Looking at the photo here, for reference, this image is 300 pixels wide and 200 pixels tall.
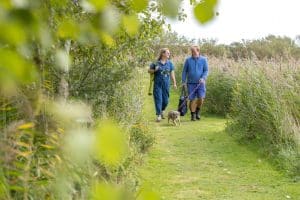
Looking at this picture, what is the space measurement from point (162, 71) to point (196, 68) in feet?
3.62

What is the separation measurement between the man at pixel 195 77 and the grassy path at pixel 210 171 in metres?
2.28

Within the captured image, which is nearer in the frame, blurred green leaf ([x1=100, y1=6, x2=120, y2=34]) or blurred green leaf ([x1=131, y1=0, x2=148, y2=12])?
blurred green leaf ([x1=100, y1=6, x2=120, y2=34])

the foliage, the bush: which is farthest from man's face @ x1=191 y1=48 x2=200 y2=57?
the foliage

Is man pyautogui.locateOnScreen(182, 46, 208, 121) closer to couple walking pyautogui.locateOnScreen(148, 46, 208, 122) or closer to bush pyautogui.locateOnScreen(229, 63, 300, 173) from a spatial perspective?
couple walking pyautogui.locateOnScreen(148, 46, 208, 122)

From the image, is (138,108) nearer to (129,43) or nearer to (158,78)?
(129,43)

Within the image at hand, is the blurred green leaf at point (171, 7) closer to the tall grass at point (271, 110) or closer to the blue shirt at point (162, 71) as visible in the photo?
the tall grass at point (271, 110)

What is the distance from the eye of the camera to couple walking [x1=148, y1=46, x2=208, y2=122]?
536 inches

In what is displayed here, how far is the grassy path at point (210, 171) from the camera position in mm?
7199

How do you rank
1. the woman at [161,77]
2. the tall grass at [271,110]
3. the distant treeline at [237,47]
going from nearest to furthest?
the tall grass at [271,110]
the woman at [161,77]
the distant treeline at [237,47]

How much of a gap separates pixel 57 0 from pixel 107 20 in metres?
0.67

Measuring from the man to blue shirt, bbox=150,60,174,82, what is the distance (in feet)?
2.19

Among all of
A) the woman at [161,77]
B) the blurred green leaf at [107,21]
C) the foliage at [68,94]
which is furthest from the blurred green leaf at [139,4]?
the woman at [161,77]

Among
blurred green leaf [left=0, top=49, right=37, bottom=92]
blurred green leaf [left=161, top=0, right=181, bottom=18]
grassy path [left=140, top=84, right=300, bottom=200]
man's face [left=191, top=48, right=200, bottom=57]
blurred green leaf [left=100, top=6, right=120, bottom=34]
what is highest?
man's face [left=191, top=48, right=200, bottom=57]

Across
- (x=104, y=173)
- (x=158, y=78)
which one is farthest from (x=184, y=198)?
(x=158, y=78)
